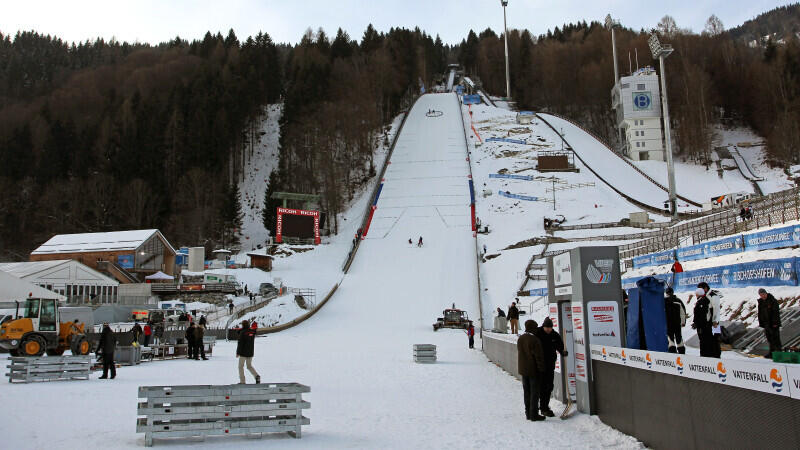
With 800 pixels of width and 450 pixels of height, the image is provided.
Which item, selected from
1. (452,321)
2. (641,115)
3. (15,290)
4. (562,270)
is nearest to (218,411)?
(562,270)

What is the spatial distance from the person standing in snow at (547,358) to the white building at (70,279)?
102 feet

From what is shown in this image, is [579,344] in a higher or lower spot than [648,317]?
lower

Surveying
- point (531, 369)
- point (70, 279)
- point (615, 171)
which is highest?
point (615, 171)

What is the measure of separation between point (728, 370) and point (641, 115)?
213ft

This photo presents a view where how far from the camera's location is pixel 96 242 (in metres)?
39.0

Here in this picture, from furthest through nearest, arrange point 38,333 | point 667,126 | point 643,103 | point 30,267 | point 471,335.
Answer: point 643,103 → point 667,126 → point 30,267 → point 471,335 → point 38,333

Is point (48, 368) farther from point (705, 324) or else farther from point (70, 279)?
point (70, 279)

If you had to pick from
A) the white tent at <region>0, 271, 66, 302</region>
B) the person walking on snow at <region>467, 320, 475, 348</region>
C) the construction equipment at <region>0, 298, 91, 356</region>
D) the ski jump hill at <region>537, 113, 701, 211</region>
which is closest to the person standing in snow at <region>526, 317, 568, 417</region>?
the person walking on snow at <region>467, 320, 475, 348</region>

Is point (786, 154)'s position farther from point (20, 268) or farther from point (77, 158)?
point (77, 158)

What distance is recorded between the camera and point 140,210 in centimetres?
5384

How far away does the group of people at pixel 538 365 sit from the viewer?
315 inches

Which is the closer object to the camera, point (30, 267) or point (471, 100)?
point (30, 267)

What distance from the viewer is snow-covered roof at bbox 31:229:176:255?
38219 millimetres

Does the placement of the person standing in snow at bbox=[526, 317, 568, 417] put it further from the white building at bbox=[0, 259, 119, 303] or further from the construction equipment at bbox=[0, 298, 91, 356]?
the white building at bbox=[0, 259, 119, 303]
